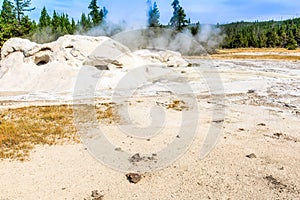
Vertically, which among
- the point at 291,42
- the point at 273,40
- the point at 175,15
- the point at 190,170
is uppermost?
the point at 175,15

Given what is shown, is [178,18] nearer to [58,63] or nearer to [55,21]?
[55,21]

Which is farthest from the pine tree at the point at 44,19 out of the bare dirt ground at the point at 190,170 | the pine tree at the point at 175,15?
the bare dirt ground at the point at 190,170

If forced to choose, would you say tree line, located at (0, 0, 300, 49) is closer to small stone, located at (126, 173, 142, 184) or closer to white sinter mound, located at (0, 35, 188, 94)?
white sinter mound, located at (0, 35, 188, 94)

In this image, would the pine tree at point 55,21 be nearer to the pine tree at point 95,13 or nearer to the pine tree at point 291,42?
the pine tree at point 95,13

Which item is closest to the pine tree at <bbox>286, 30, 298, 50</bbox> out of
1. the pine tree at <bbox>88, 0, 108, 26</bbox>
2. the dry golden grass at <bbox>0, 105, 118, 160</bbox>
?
the pine tree at <bbox>88, 0, 108, 26</bbox>

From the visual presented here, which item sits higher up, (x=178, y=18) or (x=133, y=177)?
(x=178, y=18)

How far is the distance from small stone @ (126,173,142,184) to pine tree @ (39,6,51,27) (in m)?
63.2

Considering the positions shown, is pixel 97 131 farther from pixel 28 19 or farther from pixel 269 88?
pixel 28 19

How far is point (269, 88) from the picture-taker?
2052 centimetres

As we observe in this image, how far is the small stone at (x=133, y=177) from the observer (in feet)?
25.1

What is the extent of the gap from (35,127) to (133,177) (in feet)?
20.6

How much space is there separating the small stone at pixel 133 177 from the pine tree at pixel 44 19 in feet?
207

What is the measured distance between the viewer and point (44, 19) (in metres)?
66.9

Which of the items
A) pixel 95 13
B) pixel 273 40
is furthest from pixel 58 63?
pixel 273 40
